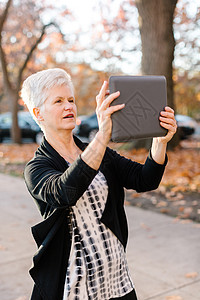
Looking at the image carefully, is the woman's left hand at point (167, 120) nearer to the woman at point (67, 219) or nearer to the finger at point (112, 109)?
the woman at point (67, 219)

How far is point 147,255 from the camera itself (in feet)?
15.1

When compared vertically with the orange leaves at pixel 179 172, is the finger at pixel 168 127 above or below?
above

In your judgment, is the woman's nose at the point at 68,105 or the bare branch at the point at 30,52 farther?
the bare branch at the point at 30,52

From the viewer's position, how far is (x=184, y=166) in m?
9.29

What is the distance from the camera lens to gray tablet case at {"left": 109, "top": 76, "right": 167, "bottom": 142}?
1.65 meters

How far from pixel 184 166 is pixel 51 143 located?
754 cm

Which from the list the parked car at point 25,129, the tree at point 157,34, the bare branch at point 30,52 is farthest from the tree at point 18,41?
the tree at point 157,34

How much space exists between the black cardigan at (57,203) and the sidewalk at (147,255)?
1.85 metres

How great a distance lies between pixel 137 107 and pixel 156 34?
Result: 31.3ft

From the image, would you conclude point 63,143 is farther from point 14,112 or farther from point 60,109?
point 14,112

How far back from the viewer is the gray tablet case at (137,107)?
1648 millimetres

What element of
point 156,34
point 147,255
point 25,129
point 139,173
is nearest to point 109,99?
point 139,173

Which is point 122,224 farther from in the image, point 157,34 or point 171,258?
point 157,34

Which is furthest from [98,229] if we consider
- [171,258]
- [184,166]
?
[184,166]
